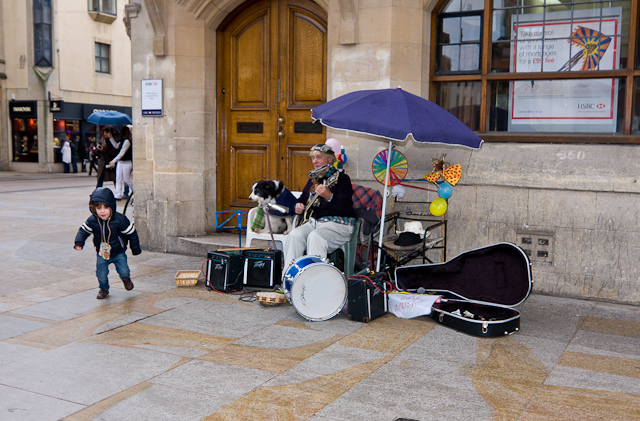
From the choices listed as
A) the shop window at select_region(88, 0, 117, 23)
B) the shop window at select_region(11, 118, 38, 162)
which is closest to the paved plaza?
the shop window at select_region(11, 118, 38, 162)

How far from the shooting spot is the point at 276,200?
670 centimetres

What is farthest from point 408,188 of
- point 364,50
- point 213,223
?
point 213,223

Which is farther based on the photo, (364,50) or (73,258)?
(73,258)

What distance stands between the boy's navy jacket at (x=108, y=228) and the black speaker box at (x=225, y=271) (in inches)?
30.4

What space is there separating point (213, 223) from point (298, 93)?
7.08 feet

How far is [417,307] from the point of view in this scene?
5.73m

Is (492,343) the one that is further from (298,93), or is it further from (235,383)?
(298,93)

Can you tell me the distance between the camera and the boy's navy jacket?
6.13 metres

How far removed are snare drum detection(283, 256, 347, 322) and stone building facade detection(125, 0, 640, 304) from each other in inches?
75.6

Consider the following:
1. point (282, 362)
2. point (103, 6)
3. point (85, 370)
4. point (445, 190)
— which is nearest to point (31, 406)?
point (85, 370)

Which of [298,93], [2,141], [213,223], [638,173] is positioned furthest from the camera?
[2,141]

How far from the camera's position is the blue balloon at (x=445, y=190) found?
21.0 ft

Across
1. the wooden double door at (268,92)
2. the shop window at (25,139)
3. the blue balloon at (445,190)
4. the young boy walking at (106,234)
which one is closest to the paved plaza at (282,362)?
the young boy walking at (106,234)

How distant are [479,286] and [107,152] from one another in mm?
9710
